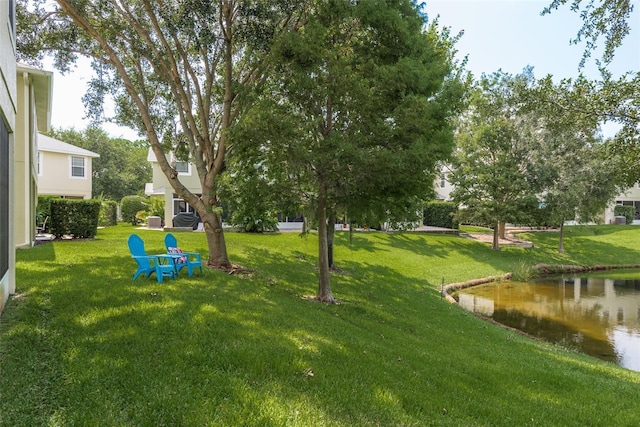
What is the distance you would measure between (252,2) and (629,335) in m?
12.8

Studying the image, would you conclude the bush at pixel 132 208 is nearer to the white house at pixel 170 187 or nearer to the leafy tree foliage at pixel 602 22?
the white house at pixel 170 187

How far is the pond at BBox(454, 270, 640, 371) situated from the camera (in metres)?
9.96

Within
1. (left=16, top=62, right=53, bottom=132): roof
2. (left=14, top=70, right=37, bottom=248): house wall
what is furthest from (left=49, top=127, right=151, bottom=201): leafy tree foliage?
(left=14, top=70, right=37, bottom=248): house wall

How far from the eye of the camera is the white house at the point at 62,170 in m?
24.4

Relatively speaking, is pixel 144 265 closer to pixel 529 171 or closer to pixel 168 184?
pixel 168 184

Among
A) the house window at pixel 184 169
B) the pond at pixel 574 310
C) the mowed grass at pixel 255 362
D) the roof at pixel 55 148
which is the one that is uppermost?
the roof at pixel 55 148

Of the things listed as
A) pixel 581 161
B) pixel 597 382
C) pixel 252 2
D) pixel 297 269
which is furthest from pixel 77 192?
pixel 581 161

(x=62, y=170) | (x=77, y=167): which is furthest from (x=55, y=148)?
(x=77, y=167)

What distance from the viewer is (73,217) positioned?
14461 mm

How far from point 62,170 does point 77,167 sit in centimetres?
98

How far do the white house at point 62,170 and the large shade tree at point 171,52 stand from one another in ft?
50.6

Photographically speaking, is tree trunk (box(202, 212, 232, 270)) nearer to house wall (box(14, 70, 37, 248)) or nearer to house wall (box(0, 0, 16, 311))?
house wall (box(0, 0, 16, 311))

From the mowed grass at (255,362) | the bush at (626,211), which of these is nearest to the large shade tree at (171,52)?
the mowed grass at (255,362)

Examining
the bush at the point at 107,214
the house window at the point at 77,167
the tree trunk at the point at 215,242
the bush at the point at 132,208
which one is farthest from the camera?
the bush at the point at 132,208
